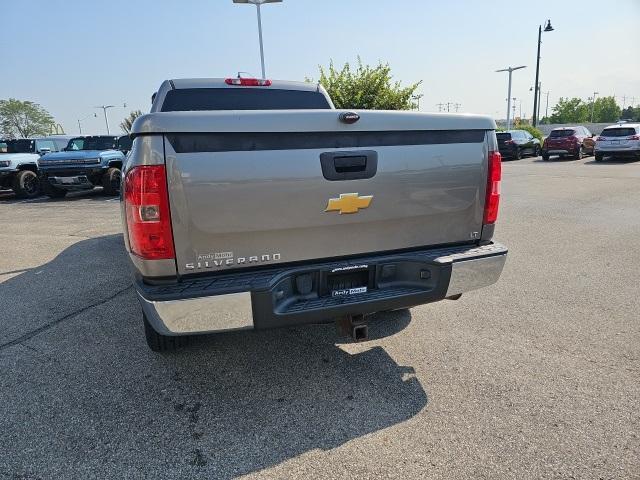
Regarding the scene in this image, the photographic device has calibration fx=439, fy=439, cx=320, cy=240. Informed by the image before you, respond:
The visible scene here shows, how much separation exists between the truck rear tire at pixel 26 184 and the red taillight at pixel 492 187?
1566 cm

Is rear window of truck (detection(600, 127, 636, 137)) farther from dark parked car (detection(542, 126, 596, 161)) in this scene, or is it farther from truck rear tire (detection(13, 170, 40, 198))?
truck rear tire (detection(13, 170, 40, 198))

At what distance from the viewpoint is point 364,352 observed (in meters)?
3.34

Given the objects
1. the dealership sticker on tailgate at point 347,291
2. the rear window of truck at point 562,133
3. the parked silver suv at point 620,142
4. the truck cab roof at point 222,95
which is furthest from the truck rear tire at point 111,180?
the rear window of truck at point 562,133

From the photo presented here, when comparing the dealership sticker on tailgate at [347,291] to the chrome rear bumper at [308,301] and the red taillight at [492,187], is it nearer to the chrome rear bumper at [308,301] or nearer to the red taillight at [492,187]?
the chrome rear bumper at [308,301]

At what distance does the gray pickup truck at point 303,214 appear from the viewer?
2258mm

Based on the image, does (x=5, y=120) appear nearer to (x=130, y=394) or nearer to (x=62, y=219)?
(x=62, y=219)

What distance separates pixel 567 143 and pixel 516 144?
2.61 m

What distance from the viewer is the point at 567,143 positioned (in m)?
22.2

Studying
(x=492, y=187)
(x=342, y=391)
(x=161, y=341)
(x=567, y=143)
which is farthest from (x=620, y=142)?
(x=161, y=341)

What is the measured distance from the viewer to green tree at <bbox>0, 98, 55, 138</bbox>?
94625 mm

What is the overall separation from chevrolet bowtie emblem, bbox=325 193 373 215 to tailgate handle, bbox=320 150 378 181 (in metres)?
0.11

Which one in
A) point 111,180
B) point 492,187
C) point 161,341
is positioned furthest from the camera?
point 111,180

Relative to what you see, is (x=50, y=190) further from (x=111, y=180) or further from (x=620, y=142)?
(x=620, y=142)

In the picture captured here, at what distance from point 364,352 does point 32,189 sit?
605 inches
